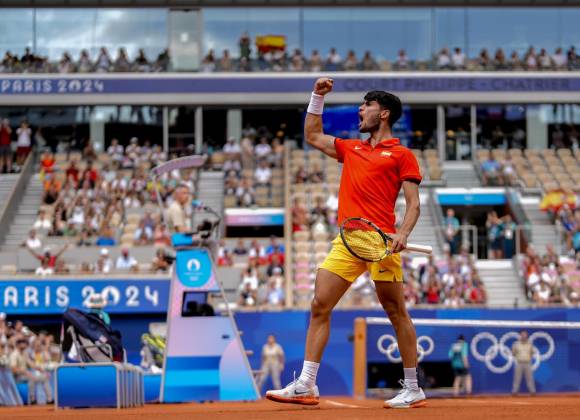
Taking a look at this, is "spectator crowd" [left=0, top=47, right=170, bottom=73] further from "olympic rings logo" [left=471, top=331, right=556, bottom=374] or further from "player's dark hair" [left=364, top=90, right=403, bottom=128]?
"player's dark hair" [left=364, top=90, right=403, bottom=128]

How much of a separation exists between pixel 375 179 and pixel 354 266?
635mm

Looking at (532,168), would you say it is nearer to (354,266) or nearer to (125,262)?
(125,262)

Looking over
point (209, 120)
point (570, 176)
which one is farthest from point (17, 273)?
point (570, 176)

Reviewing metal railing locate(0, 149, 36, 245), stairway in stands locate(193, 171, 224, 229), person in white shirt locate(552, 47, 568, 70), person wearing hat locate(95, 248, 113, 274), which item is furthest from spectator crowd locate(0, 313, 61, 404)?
person in white shirt locate(552, 47, 568, 70)

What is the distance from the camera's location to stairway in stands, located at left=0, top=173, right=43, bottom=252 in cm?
3044

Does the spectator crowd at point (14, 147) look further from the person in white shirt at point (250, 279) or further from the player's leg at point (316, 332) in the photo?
the player's leg at point (316, 332)

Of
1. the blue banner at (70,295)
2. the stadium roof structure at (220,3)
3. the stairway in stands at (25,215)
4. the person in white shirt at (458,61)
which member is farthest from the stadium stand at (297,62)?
the blue banner at (70,295)

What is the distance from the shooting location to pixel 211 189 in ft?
106

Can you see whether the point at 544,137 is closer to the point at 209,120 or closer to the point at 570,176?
the point at 570,176

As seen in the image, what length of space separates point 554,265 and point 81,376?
13.1 m

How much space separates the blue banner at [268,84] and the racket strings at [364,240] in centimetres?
2623

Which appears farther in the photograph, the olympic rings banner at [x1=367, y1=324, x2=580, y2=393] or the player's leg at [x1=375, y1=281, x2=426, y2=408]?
the olympic rings banner at [x1=367, y1=324, x2=580, y2=393]

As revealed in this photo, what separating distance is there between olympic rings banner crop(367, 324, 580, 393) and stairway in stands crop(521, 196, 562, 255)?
5696mm

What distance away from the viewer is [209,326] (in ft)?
56.2
